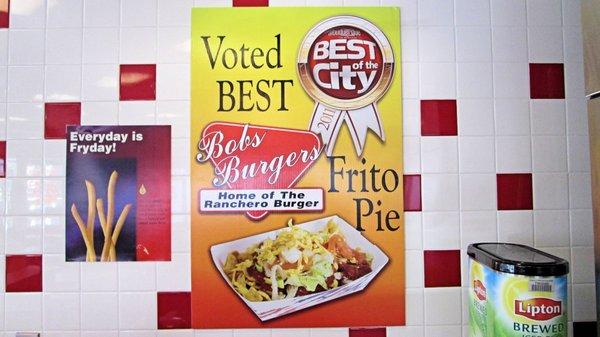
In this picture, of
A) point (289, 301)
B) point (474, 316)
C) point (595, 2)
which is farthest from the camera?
point (289, 301)

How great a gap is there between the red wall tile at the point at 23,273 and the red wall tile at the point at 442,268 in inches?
53.6

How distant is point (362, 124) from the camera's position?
1.40m

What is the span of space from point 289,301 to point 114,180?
2.45 feet

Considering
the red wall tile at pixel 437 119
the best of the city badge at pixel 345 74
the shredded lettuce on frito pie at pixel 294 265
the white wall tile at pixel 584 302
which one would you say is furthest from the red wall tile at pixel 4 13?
the white wall tile at pixel 584 302

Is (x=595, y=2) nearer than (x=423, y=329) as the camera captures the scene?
Yes

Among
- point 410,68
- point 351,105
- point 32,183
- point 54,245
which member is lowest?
point 54,245

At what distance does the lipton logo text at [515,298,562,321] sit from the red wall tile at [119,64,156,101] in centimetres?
132

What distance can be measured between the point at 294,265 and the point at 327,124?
0.51 meters

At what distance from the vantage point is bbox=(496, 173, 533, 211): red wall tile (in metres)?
1.41

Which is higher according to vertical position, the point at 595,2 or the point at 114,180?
the point at 595,2

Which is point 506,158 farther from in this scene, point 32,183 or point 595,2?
point 32,183

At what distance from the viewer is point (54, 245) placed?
1383 mm

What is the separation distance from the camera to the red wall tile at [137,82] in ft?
4.62

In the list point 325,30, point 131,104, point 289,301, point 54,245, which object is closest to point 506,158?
point 325,30
